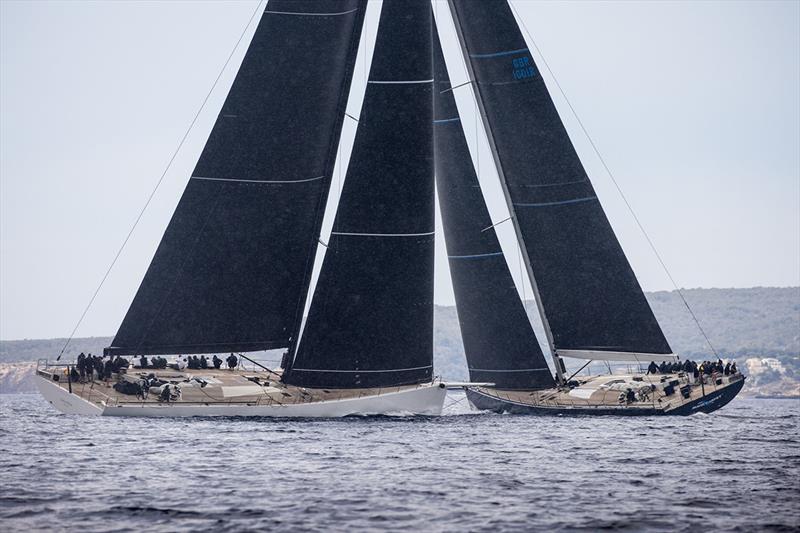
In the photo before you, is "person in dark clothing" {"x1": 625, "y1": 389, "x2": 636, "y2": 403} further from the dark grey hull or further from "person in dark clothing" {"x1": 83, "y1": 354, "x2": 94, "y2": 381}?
"person in dark clothing" {"x1": 83, "y1": 354, "x2": 94, "y2": 381}

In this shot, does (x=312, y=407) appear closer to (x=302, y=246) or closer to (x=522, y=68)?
(x=302, y=246)

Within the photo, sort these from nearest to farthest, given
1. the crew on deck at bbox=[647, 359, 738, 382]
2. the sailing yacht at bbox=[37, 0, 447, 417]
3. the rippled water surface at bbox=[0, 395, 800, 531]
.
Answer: the rippled water surface at bbox=[0, 395, 800, 531], the sailing yacht at bbox=[37, 0, 447, 417], the crew on deck at bbox=[647, 359, 738, 382]

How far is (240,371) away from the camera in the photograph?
43.6 metres

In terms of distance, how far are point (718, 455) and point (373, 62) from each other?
20264mm

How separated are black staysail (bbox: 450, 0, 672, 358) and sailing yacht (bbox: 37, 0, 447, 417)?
6.65m

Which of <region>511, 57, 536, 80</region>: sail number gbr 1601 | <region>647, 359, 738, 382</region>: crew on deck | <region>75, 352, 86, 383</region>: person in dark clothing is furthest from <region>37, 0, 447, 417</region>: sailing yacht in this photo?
<region>647, 359, 738, 382</region>: crew on deck

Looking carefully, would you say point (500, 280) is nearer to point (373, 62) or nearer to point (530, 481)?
point (373, 62)

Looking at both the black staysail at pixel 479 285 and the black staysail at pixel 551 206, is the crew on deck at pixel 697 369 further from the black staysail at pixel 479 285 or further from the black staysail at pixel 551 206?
the black staysail at pixel 479 285

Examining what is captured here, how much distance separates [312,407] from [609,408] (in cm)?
1400

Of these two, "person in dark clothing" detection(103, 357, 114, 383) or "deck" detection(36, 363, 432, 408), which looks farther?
"person in dark clothing" detection(103, 357, 114, 383)

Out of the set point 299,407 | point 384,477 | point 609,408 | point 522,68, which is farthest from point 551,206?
point 384,477

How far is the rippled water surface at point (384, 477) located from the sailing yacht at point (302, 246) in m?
1.87

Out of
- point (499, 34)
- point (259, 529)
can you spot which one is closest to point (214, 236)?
point (499, 34)

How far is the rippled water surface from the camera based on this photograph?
1820 centimetres
